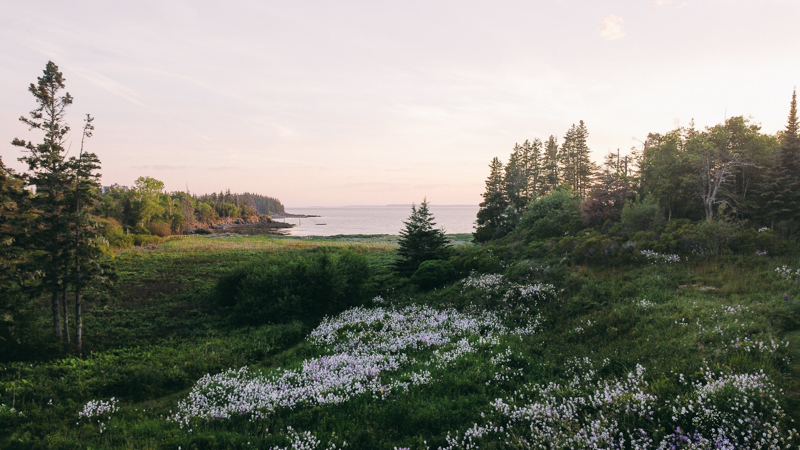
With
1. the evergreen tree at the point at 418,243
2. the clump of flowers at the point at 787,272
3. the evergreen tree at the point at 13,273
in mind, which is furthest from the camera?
the evergreen tree at the point at 418,243

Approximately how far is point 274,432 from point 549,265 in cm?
1720

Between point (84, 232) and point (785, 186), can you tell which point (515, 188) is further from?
point (84, 232)

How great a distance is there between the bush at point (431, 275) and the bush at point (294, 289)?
3347 mm

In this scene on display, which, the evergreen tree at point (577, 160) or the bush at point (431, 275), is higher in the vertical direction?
the evergreen tree at point (577, 160)

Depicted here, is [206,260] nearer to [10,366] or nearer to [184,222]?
[10,366]

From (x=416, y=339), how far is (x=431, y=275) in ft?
29.9

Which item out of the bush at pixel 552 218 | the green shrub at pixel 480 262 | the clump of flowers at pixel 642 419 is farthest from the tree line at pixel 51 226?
the bush at pixel 552 218

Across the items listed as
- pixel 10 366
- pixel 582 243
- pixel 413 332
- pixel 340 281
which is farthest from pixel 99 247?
pixel 582 243

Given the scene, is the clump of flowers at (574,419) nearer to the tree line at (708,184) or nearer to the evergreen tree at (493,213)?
the tree line at (708,184)

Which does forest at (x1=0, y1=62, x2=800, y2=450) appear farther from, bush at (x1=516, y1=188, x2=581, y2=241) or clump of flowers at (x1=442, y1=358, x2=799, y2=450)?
bush at (x1=516, y1=188, x2=581, y2=241)

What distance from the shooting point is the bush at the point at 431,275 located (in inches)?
877

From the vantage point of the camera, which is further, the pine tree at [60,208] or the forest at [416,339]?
the pine tree at [60,208]

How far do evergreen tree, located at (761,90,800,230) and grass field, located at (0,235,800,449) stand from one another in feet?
38.4

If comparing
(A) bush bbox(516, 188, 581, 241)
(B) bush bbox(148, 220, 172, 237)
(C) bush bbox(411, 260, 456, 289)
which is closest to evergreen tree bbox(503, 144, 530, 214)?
(A) bush bbox(516, 188, 581, 241)
